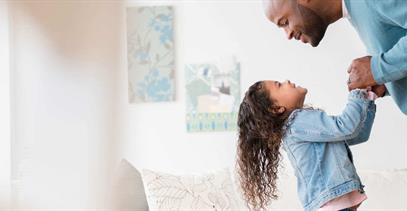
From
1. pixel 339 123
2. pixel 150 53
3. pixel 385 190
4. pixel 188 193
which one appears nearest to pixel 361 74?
pixel 339 123

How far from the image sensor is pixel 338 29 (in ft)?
8.78

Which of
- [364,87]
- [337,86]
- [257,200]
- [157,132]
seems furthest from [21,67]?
[364,87]

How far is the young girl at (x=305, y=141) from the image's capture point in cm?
140

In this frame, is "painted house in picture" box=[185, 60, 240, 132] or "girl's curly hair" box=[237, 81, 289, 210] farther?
"painted house in picture" box=[185, 60, 240, 132]

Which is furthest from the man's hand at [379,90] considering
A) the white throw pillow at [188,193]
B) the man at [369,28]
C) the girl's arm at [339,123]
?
the white throw pillow at [188,193]

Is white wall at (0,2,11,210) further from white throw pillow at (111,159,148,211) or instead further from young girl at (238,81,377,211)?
young girl at (238,81,377,211)

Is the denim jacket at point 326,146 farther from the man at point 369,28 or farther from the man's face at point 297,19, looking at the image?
the man's face at point 297,19

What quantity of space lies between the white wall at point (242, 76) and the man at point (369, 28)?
57.4 inches

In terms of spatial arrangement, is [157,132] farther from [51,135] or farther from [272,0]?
[272,0]

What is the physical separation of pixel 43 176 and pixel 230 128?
957 millimetres

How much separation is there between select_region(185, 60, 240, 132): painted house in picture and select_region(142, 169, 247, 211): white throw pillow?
1.32ft

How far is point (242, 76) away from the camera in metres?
2.70

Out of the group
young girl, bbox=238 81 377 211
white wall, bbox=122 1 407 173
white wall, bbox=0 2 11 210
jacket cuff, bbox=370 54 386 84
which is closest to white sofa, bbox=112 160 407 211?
white wall, bbox=122 1 407 173

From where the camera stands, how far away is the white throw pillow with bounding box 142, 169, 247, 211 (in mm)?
2205
